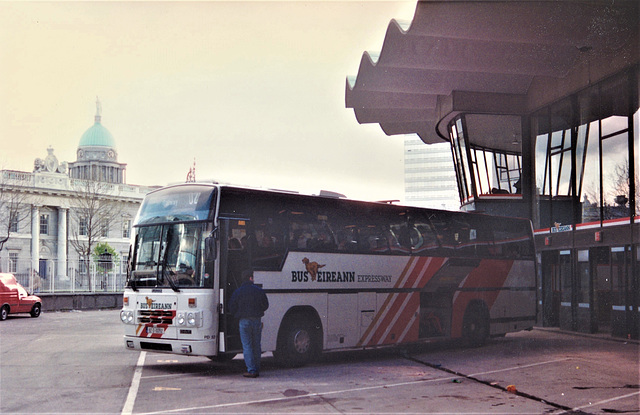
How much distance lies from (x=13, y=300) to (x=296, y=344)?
805 inches

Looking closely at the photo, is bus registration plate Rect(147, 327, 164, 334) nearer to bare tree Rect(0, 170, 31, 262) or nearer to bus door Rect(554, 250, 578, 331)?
bus door Rect(554, 250, 578, 331)

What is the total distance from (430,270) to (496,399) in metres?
7.19

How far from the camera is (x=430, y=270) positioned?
18.1m

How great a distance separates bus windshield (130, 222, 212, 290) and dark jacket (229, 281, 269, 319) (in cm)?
65

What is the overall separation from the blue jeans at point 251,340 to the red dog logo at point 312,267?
2.10 meters

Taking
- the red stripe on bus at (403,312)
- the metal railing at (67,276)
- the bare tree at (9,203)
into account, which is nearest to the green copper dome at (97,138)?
the bare tree at (9,203)

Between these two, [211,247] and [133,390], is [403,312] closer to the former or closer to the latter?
[211,247]

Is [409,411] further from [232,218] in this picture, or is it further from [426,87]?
[426,87]

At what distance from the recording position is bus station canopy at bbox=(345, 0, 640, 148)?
19969mm

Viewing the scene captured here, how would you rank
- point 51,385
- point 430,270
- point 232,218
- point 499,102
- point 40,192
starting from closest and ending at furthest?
point 51,385
point 232,218
point 430,270
point 499,102
point 40,192

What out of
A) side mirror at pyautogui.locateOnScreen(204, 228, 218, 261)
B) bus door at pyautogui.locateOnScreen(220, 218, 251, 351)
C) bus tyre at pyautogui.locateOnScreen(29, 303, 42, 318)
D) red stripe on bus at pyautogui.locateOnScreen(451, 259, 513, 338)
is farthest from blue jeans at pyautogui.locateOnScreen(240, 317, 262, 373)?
bus tyre at pyautogui.locateOnScreen(29, 303, 42, 318)

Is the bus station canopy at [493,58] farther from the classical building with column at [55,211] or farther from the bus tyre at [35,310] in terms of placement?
the classical building with column at [55,211]

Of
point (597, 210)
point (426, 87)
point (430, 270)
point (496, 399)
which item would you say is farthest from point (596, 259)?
point (496, 399)

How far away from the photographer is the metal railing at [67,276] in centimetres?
4019
